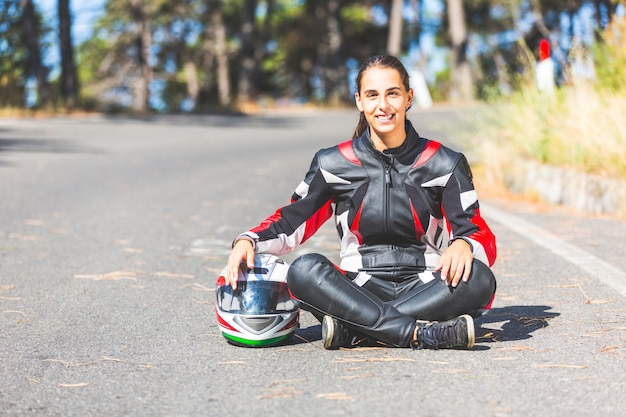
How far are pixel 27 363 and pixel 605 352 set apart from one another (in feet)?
7.97

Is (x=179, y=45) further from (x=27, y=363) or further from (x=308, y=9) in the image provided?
(x=27, y=363)

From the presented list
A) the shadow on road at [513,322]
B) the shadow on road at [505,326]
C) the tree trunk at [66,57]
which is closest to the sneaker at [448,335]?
the shadow on road at [505,326]

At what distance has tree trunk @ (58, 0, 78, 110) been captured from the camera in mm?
25797

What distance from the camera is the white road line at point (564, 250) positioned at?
580 cm

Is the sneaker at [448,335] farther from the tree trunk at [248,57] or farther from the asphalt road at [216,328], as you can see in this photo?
the tree trunk at [248,57]

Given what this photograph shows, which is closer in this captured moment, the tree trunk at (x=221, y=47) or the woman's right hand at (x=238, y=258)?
the woman's right hand at (x=238, y=258)

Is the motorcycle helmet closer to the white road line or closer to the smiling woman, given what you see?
the smiling woman

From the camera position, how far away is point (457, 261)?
4227 mm

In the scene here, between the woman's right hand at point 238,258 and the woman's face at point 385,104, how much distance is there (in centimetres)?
78

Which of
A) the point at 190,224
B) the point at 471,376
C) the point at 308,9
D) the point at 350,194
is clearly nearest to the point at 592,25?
the point at 190,224

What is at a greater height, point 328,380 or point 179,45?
point 179,45

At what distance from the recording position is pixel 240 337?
4.41m

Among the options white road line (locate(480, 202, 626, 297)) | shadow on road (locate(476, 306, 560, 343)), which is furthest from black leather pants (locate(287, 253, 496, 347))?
white road line (locate(480, 202, 626, 297))

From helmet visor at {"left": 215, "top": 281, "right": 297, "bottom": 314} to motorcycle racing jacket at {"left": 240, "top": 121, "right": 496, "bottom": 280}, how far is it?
0.59ft
